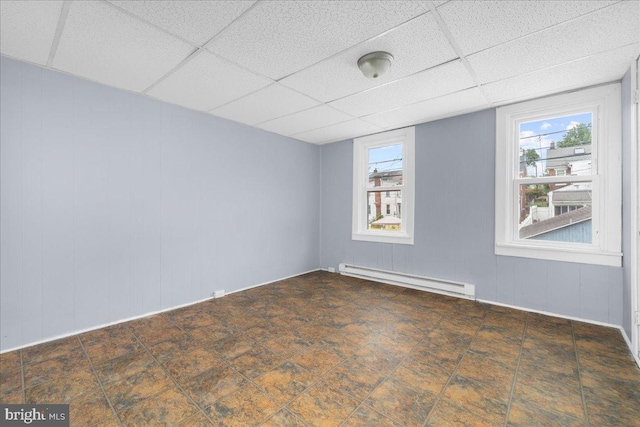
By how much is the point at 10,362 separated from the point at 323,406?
248 centimetres

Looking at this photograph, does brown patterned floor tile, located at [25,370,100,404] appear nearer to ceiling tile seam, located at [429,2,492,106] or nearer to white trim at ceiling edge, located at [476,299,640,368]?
ceiling tile seam, located at [429,2,492,106]

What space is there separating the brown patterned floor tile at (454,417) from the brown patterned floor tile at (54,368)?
2427 millimetres

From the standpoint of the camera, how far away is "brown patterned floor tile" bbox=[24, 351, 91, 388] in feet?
6.26

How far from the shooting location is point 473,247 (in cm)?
353

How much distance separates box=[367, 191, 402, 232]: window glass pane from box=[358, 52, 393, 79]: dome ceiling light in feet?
7.77

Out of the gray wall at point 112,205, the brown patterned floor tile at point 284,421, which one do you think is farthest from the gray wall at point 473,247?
the brown patterned floor tile at point 284,421

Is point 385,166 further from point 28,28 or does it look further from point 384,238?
point 28,28


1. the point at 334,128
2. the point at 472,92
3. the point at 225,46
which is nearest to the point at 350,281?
the point at 334,128

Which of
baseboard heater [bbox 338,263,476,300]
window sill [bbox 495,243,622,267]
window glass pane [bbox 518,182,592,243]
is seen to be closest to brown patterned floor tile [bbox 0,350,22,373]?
baseboard heater [bbox 338,263,476,300]

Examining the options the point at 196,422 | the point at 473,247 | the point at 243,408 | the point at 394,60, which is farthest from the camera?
the point at 473,247

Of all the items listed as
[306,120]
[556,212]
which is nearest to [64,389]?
[306,120]

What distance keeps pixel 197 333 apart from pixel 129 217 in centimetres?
145

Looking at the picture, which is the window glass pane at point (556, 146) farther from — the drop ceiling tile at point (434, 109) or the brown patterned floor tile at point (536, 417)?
the brown patterned floor tile at point (536, 417)

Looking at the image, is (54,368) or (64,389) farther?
(54,368)
